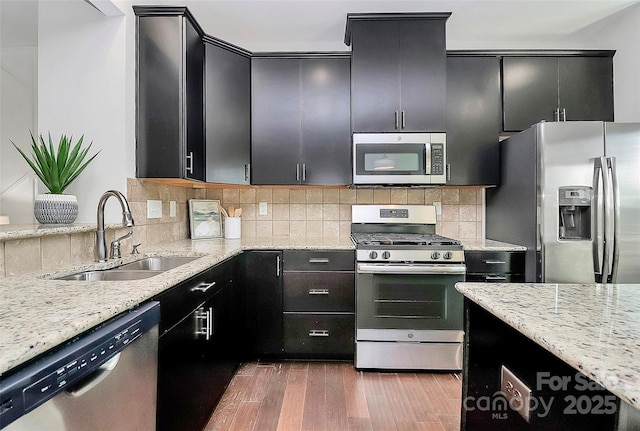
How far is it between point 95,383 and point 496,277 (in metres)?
2.28

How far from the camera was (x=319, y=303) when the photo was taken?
235 centimetres

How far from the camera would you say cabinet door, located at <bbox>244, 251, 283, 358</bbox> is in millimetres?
2344

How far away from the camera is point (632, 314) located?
79 centimetres

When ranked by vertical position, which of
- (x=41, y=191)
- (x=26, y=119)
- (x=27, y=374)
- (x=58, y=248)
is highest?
(x=26, y=119)

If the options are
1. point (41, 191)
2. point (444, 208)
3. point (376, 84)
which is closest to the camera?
point (41, 191)

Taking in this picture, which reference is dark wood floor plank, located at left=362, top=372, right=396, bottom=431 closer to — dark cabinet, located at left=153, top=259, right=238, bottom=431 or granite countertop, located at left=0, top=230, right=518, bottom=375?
dark cabinet, located at left=153, top=259, right=238, bottom=431

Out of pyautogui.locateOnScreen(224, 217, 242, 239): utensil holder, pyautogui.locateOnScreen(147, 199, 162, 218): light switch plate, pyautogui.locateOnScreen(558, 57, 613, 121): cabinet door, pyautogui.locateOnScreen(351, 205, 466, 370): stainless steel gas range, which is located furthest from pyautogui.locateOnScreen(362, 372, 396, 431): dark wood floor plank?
pyautogui.locateOnScreen(558, 57, 613, 121): cabinet door

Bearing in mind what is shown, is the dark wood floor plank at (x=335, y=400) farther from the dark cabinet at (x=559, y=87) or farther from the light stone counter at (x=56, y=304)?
the dark cabinet at (x=559, y=87)

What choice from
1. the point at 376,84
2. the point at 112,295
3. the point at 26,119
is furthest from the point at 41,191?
the point at 376,84

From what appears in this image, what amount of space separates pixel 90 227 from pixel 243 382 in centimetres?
130

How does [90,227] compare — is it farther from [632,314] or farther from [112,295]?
[632,314]

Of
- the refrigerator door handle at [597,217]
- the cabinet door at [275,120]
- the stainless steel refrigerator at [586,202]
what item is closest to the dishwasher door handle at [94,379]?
the cabinet door at [275,120]

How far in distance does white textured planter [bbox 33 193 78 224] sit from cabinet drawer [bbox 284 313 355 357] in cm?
144

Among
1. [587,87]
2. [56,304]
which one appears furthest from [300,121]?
[587,87]
